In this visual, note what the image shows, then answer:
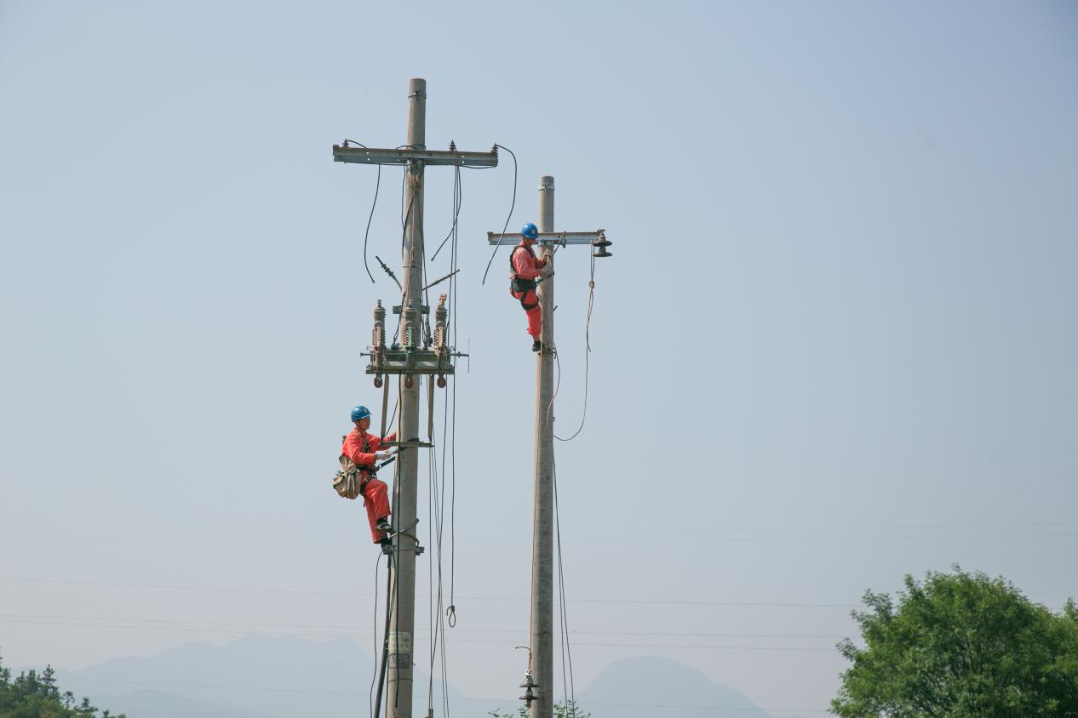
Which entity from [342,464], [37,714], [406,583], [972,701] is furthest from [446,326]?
[37,714]

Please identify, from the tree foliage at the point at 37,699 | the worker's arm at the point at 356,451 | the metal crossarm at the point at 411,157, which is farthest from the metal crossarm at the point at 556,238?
the tree foliage at the point at 37,699

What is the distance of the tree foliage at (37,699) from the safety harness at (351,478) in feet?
232

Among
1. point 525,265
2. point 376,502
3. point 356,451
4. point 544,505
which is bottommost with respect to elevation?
point 376,502

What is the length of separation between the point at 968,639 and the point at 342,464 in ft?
109

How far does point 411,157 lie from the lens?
1412cm

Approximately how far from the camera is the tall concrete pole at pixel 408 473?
13.1 metres

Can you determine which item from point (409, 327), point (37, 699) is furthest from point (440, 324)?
point (37, 699)

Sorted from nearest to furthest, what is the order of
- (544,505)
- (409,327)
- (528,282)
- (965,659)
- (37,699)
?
(409,327), (544,505), (528,282), (965,659), (37,699)

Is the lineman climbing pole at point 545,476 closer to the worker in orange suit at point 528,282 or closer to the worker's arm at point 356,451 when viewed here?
the worker in orange suit at point 528,282

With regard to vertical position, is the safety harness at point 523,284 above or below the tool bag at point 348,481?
above

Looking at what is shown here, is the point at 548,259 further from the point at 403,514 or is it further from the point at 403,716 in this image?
the point at 403,716

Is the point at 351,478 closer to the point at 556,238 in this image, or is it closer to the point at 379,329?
the point at 379,329

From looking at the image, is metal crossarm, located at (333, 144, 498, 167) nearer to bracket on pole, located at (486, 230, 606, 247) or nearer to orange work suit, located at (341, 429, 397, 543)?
bracket on pole, located at (486, 230, 606, 247)

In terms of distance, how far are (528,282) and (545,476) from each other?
88.5 inches
